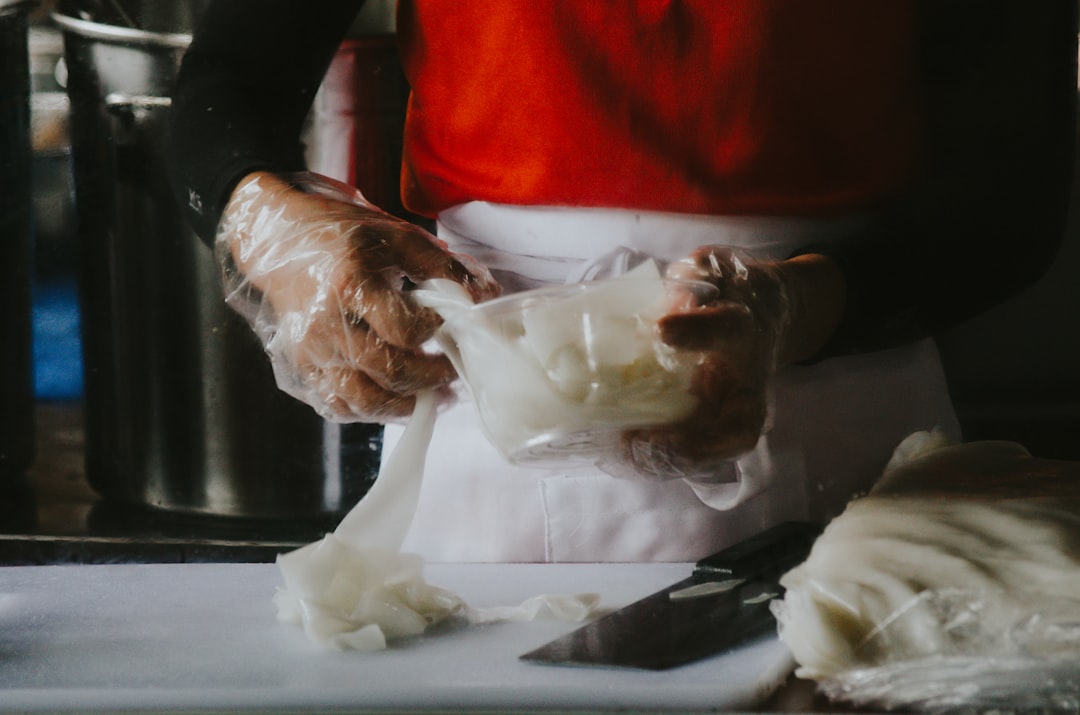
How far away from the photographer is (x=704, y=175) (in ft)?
3.10

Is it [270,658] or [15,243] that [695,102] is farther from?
[15,243]

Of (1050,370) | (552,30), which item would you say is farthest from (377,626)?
(1050,370)

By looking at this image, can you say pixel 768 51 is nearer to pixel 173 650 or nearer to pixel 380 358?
pixel 380 358

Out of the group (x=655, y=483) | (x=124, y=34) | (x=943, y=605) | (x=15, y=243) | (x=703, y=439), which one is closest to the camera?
(x=943, y=605)

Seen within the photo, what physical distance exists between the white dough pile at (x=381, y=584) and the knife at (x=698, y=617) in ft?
0.21

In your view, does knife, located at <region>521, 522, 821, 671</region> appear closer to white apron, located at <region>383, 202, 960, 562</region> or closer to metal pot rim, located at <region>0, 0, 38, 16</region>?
white apron, located at <region>383, 202, 960, 562</region>

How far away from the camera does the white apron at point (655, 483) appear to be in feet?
3.11

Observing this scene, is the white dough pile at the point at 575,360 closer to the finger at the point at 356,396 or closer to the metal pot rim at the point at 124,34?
the finger at the point at 356,396

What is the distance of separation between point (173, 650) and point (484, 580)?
0.24 m

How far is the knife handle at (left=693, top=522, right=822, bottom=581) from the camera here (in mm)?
770

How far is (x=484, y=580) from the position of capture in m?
0.84

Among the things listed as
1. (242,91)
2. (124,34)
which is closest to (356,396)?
(242,91)

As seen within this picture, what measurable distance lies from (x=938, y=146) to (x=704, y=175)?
Answer: 0.65ft

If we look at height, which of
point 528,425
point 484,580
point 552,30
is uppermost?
point 552,30
